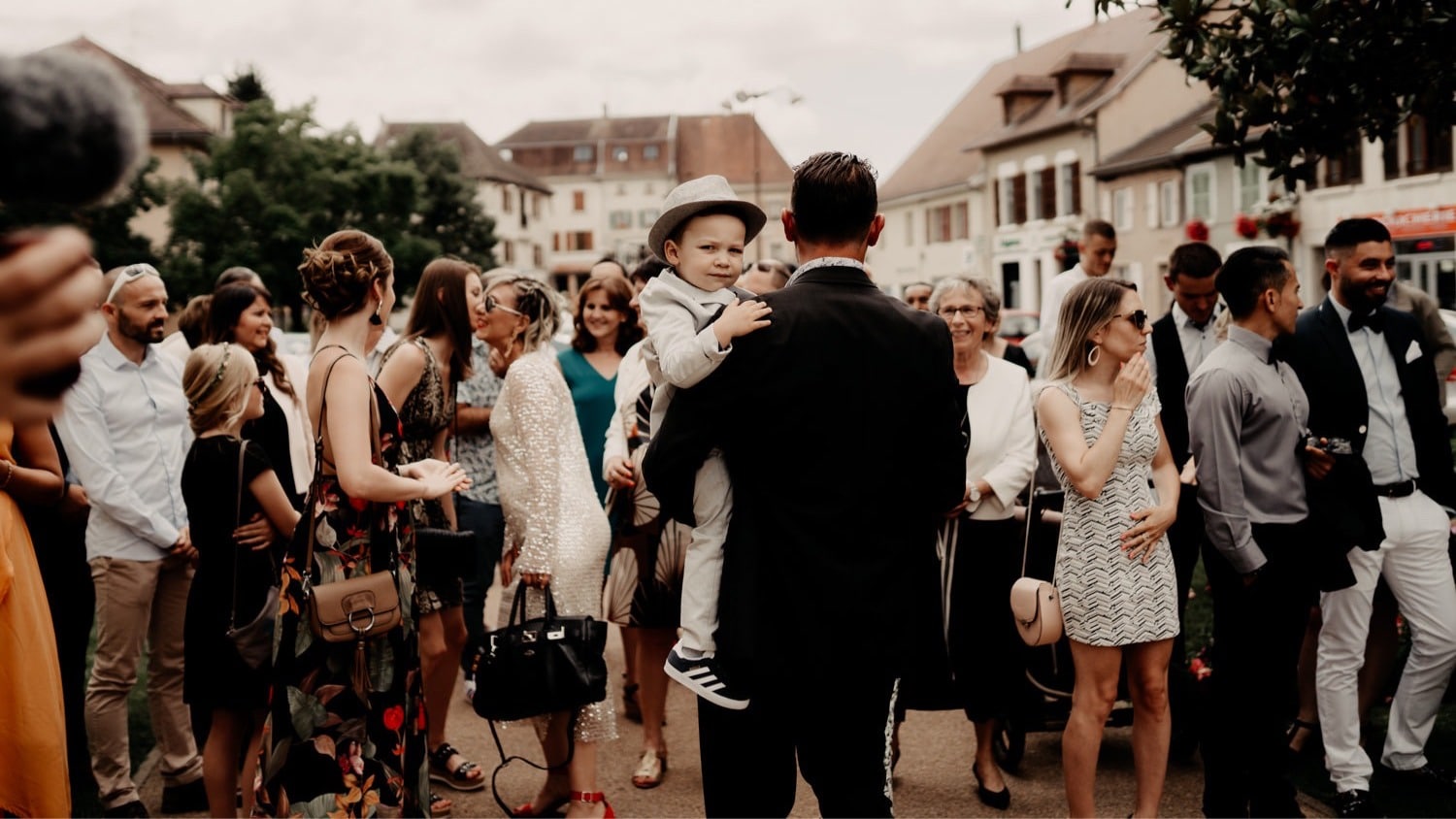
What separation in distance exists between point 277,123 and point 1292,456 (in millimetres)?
47927

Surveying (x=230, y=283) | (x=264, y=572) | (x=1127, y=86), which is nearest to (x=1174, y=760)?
(x=264, y=572)

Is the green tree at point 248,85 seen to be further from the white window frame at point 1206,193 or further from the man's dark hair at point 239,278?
the man's dark hair at point 239,278

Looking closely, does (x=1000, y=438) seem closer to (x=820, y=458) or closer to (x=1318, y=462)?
(x=1318, y=462)

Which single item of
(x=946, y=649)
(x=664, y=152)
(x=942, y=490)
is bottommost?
(x=946, y=649)

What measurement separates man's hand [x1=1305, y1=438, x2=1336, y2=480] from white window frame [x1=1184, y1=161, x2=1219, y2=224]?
3375cm

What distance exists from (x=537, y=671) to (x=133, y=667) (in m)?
1.89

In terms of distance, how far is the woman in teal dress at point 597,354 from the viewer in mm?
7012

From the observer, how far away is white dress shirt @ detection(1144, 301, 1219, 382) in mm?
6762

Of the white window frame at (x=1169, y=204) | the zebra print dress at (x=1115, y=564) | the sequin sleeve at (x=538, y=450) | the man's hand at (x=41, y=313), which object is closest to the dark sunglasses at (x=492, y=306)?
the sequin sleeve at (x=538, y=450)

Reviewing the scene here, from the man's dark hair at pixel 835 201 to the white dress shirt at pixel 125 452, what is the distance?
360 centimetres

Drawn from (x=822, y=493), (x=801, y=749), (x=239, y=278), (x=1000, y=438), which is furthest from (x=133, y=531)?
(x=1000, y=438)

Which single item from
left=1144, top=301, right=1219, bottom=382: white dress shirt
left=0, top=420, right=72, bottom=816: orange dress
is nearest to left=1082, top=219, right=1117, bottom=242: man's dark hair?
left=1144, top=301, right=1219, bottom=382: white dress shirt

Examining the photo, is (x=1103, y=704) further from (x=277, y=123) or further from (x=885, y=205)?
(x=885, y=205)

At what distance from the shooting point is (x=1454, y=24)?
516 cm
